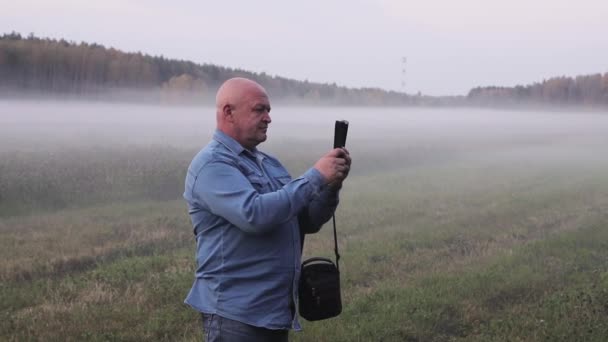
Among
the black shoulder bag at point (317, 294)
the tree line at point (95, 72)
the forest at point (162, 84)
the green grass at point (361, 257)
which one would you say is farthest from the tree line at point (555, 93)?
the black shoulder bag at point (317, 294)

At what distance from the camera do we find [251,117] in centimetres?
312

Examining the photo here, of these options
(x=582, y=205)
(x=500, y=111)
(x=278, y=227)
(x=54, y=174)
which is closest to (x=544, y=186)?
(x=582, y=205)

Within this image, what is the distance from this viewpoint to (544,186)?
20.4 m

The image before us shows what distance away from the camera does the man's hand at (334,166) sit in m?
2.97

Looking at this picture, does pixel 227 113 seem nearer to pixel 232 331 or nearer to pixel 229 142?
pixel 229 142

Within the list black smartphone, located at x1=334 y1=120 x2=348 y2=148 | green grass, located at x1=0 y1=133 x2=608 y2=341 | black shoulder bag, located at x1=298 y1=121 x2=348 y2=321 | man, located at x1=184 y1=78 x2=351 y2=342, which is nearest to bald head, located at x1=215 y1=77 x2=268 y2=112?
man, located at x1=184 y1=78 x2=351 y2=342

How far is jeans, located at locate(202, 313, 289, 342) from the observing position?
304 centimetres

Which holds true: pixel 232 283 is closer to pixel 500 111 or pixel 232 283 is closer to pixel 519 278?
pixel 519 278

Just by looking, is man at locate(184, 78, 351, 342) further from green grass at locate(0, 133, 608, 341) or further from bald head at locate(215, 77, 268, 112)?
green grass at locate(0, 133, 608, 341)

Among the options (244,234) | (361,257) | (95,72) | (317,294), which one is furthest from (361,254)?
(95,72)

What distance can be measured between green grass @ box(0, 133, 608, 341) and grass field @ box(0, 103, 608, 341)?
0.09 feet

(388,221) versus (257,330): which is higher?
(257,330)

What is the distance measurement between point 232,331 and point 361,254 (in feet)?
22.2

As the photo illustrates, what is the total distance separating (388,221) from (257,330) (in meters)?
10.5
